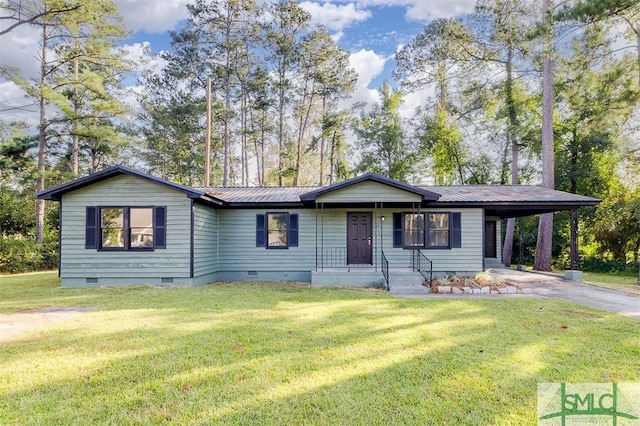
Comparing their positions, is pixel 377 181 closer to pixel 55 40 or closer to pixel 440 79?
pixel 440 79

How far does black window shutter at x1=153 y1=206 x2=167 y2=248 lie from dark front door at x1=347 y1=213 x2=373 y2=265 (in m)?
5.86

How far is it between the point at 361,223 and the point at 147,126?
64.8ft

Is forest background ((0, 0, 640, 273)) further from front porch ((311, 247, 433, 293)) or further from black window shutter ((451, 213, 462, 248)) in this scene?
front porch ((311, 247, 433, 293))

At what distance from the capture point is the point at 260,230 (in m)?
11.8

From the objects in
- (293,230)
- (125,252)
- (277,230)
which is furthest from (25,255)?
(293,230)

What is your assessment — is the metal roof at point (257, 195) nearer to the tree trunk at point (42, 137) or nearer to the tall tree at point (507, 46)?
the tree trunk at point (42, 137)

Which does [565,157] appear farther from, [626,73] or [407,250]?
[407,250]

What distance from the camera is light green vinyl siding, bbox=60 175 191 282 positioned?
10234 mm

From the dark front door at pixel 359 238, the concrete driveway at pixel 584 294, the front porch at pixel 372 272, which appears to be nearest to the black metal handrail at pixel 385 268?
the front porch at pixel 372 272

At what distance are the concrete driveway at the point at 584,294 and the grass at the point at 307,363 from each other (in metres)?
1.15

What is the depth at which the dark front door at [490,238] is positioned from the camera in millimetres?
15289

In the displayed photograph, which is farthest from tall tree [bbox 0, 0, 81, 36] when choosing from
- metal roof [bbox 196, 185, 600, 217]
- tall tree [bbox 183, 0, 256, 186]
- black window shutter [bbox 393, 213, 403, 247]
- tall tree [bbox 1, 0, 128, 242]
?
black window shutter [bbox 393, 213, 403, 247]

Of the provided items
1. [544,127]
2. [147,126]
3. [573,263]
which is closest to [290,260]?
[573,263]

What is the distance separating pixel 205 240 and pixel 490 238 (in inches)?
481
